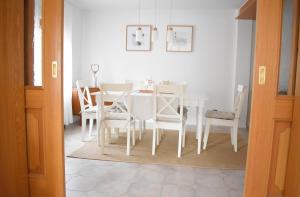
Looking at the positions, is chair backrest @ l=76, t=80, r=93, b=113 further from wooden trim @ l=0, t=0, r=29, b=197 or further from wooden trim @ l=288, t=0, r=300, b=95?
wooden trim @ l=288, t=0, r=300, b=95

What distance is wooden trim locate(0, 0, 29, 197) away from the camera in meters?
1.55

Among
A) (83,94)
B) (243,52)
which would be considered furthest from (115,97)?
(243,52)

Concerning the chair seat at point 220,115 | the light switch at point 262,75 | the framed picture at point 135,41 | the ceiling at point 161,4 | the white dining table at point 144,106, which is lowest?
the chair seat at point 220,115

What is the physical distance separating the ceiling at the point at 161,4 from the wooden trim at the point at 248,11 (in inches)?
6.3

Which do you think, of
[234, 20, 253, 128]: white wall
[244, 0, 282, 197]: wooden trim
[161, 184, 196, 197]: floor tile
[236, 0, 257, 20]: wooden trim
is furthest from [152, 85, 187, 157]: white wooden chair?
[234, 20, 253, 128]: white wall

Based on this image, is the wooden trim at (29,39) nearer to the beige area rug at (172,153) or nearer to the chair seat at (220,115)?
the beige area rug at (172,153)

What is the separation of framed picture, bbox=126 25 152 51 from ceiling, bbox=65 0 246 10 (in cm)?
41

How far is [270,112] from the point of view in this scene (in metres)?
1.54

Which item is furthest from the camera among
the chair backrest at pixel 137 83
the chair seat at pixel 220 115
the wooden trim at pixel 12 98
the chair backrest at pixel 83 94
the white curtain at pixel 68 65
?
the white curtain at pixel 68 65

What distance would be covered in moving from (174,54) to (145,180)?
3258mm

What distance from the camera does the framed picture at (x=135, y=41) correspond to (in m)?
5.08

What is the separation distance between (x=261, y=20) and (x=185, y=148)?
231cm

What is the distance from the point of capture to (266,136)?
1.56 meters

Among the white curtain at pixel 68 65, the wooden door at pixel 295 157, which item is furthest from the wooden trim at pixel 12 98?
the white curtain at pixel 68 65
